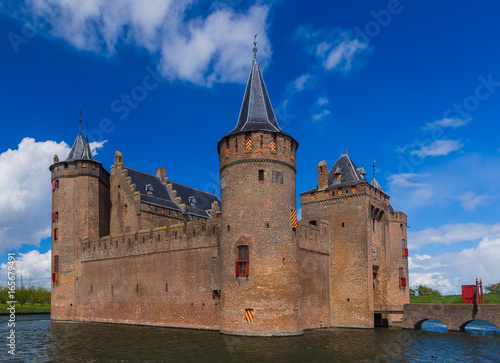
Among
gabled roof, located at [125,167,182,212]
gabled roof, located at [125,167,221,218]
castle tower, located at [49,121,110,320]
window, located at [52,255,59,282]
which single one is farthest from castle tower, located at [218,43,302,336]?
window, located at [52,255,59,282]

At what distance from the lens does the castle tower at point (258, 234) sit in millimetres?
22453

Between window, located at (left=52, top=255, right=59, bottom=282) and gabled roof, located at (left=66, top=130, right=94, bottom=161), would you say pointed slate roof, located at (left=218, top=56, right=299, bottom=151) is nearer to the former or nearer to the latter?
gabled roof, located at (left=66, top=130, right=94, bottom=161)

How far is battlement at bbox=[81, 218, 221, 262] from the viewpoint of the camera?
26.8m

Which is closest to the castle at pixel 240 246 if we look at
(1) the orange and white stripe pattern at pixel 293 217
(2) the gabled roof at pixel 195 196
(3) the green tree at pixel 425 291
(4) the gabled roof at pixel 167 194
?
(1) the orange and white stripe pattern at pixel 293 217

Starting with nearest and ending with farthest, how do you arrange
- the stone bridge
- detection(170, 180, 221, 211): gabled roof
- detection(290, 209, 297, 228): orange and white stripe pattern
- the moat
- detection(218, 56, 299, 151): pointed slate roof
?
the moat
detection(290, 209, 297, 228): orange and white stripe pattern
the stone bridge
detection(218, 56, 299, 151): pointed slate roof
detection(170, 180, 221, 211): gabled roof

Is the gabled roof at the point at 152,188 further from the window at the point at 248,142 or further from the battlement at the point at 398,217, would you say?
the battlement at the point at 398,217

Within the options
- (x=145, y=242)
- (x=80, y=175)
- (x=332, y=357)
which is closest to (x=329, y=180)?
(x=145, y=242)

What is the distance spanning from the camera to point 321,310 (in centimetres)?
2703

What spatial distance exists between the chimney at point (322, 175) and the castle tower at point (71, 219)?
17768mm

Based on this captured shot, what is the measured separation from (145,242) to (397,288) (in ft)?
61.1

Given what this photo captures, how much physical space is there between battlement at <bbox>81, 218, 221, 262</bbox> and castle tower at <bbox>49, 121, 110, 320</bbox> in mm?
1172

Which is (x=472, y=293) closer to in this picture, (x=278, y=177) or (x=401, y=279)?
(x=401, y=279)

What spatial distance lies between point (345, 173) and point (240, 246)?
10116mm

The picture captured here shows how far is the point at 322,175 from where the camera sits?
30438mm
